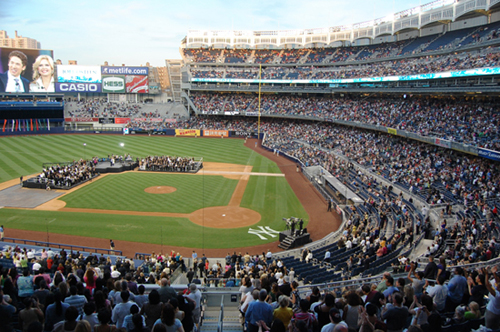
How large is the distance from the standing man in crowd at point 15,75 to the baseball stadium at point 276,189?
11.1 inches

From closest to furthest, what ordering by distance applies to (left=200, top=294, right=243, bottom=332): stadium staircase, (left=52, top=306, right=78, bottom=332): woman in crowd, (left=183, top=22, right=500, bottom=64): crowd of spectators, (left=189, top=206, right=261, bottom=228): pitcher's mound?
(left=52, top=306, right=78, bottom=332): woman in crowd, (left=200, top=294, right=243, bottom=332): stadium staircase, (left=189, top=206, right=261, bottom=228): pitcher's mound, (left=183, top=22, right=500, bottom=64): crowd of spectators

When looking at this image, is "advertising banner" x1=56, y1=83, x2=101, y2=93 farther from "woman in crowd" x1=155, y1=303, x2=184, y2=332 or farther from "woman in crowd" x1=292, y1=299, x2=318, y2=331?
"woman in crowd" x1=292, y1=299, x2=318, y2=331

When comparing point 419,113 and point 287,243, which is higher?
point 419,113

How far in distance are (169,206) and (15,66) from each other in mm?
64882

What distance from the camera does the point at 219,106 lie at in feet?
243

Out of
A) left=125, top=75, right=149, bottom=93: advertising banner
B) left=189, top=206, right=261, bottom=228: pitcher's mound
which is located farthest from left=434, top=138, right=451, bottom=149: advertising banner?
left=125, top=75, right=149, bottom=93: advertising banner

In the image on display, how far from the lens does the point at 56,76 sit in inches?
3029

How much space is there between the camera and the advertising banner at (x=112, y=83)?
80250mm

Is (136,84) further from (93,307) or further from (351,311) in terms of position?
(351,311)

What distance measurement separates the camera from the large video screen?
231ft

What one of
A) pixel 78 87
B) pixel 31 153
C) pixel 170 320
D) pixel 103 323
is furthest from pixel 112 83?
pixel 170 320

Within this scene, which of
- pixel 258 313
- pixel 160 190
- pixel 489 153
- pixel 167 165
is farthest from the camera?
pixel 167 165

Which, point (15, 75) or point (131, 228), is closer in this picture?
point (131, 228)

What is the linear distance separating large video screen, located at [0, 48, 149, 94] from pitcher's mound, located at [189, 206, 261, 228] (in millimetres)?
63692
